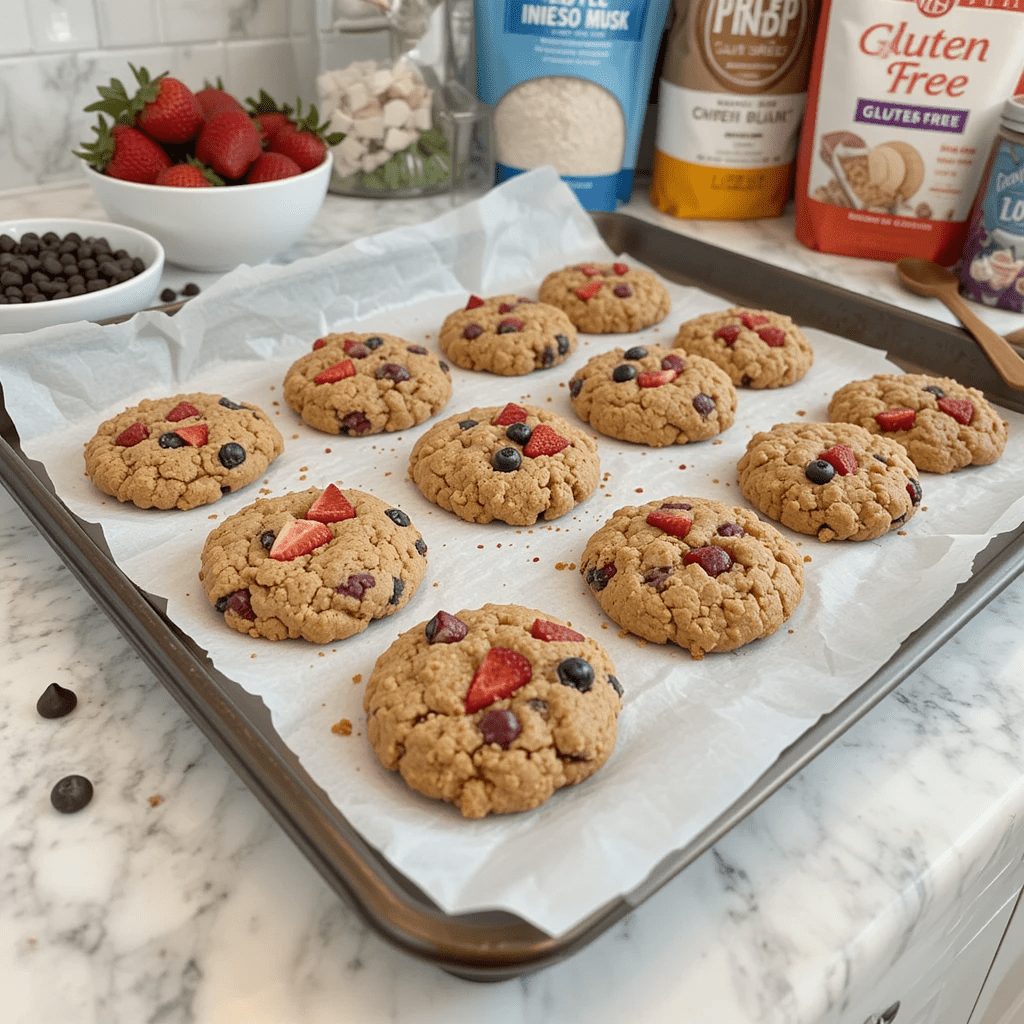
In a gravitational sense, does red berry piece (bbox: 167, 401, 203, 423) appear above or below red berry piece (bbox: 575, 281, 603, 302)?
below

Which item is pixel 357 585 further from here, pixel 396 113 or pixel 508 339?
pixel 396 113

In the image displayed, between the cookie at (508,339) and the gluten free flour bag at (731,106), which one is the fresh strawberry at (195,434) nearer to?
the cookie at (508,339)

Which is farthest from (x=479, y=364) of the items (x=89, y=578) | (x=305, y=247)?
(x=89, y=578)

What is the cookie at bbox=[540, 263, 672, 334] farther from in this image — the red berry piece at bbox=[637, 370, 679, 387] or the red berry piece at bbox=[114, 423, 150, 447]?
the red berry piece at bbox=[114, 423, 150, 447]

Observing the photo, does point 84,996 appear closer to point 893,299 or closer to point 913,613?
point 913,613

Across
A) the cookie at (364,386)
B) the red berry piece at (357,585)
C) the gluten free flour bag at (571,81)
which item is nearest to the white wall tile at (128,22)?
the gluten free flour bag at (571,81)

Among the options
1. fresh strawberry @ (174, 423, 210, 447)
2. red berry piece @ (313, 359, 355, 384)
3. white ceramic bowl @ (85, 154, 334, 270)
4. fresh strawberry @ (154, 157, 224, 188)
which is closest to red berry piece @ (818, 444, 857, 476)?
red berry piece @ (313, 359, 355, 384)
